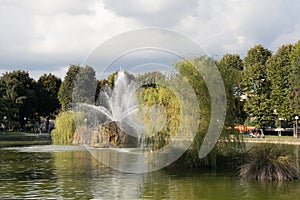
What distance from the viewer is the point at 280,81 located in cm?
6238

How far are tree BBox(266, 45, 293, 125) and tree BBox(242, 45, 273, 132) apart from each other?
1.21 m

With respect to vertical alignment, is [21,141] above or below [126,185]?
above

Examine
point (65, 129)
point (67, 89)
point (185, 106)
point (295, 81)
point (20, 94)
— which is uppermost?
point (67, 89)

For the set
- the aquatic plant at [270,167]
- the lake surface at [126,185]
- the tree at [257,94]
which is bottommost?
the lake surface at [126,185]

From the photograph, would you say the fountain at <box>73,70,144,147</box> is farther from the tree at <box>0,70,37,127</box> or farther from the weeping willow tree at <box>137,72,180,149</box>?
the tree at <box>0,70,37,127</box>

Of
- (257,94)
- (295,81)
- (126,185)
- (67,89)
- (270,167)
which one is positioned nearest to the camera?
(126,185)

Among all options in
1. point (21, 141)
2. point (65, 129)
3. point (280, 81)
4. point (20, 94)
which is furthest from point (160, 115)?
point (20, 94)

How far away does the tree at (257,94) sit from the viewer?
6412 centimetres

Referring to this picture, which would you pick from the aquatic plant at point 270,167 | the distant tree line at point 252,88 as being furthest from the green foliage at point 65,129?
the aquatic plant at point 270,167

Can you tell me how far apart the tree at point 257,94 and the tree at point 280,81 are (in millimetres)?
1211

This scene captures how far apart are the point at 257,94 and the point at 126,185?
160ft

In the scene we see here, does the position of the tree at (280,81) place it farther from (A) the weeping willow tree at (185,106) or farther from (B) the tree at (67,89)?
(A) the weeping willow tree at (185,106)

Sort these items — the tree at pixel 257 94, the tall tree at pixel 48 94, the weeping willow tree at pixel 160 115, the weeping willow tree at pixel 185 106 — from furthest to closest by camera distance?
the tall tree at pixel 48 94
the tree at pixel 257 94
the weeping willow tree at pixel 160 115
the weeping willow tree at pixel 185 106

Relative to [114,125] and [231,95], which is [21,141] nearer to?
[114,125]
